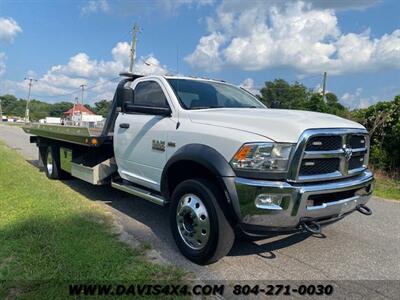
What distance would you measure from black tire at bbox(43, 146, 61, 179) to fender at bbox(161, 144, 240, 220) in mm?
5089

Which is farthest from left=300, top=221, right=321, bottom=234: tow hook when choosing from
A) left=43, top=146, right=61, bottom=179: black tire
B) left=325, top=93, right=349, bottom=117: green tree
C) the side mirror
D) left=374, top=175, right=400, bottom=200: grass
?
left=325, top=93, right=349, bottom=117: green tree

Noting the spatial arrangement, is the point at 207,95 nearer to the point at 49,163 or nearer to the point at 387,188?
the point at 49,163

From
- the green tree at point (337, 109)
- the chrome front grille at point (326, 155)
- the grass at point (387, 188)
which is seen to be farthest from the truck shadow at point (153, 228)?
the green tree at point (337, 109)

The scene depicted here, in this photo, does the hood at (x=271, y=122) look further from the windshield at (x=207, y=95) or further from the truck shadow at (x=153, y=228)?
the truck shadow at (x=153, y=228)

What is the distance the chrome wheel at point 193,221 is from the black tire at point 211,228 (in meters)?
0.05

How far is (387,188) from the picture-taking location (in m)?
9.36

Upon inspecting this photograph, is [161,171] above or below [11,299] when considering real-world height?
above

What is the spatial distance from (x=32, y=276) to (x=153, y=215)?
2.63 metres

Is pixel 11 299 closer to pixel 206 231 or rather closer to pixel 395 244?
pixel 206 231

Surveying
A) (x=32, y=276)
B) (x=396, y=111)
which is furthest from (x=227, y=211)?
(x=396, y=111)

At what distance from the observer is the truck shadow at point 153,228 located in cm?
461

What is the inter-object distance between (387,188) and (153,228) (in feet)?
21.2

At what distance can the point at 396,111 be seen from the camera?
10.8 meters

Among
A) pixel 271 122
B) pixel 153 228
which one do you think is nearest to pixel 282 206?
pixel 271 122
